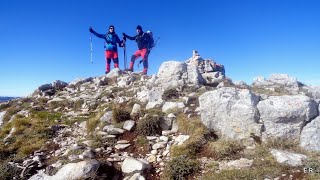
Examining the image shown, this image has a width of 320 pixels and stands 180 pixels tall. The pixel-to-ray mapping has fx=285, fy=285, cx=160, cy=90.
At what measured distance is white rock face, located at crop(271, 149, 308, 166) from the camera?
8.90m

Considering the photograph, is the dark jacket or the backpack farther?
the backpack

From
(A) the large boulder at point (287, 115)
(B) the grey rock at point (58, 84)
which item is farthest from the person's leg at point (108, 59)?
(A) the large boulder at point (287, 115)

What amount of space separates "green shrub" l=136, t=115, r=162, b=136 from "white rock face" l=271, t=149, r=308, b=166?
4.77 meters

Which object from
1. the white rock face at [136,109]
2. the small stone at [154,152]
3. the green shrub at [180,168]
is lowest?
the green shrub at [180,168]

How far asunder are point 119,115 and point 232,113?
5.23 m

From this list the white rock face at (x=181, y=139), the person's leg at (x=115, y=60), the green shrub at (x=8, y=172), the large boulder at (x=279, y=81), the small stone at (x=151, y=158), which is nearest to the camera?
the green shrub at (x=8, y=172)

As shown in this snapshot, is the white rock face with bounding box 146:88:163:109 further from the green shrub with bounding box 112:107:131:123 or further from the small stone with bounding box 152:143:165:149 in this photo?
the small stone with bounding box 152:143:165:149

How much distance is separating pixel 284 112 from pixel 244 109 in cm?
141

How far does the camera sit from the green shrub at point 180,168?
8.93m

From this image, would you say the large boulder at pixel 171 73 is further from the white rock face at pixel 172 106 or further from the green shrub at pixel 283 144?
the green shrub at pixel 283 144

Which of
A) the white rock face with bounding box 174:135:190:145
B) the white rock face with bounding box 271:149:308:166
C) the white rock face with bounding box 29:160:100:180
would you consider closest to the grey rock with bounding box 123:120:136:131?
the white rock face with bounding box 174:135:190:145

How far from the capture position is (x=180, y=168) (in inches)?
358

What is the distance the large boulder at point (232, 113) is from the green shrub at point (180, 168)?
2337mm

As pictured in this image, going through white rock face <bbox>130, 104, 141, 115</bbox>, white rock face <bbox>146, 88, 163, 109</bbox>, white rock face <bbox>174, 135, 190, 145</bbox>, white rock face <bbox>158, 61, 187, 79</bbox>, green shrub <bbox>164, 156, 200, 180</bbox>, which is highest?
white rock face <bbox>158, 61, 187, 79</bbox>
